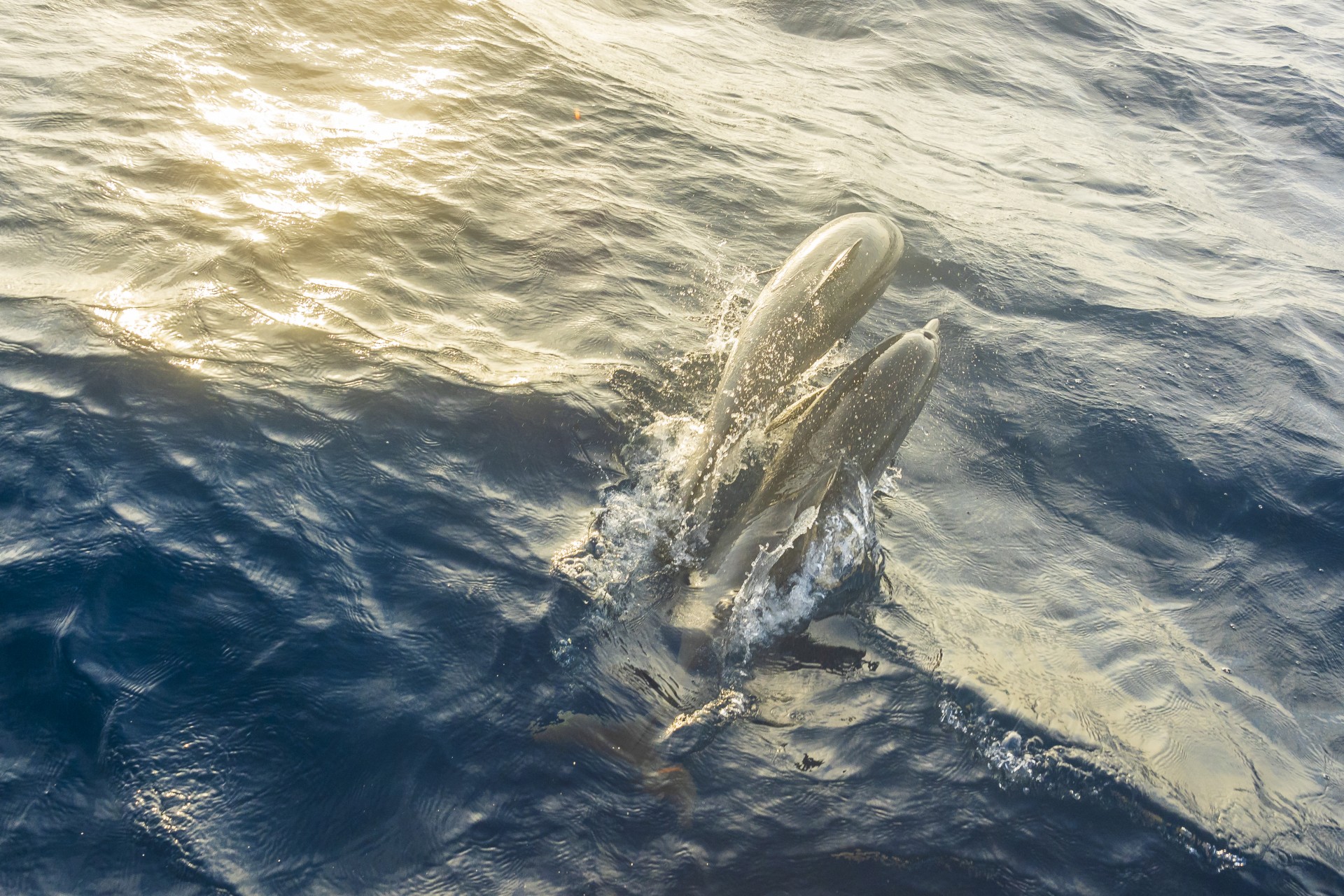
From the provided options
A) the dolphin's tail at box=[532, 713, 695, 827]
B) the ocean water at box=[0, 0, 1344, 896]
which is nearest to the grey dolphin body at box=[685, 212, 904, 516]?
the ocean water at box=[0, 0, 1344, 896]

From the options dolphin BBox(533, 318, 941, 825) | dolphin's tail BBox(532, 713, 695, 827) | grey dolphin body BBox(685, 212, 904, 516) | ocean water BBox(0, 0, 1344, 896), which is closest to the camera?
ocean water BBox(0, 0, 1344, 896)

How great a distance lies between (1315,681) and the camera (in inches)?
201

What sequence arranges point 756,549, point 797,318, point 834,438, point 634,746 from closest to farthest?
point 634,746 < point 756,549 < point 834,438 < point 797,318

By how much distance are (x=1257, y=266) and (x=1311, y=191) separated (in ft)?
10.1

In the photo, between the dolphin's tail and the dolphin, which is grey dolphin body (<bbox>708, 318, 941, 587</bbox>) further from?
the dolphin's tail

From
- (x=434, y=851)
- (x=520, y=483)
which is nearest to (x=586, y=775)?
(x=434, y=851)

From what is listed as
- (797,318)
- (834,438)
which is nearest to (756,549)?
(834,438)

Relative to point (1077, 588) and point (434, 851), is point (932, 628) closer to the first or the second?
point (1077, 588)

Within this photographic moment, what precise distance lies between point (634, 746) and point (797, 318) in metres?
2.84

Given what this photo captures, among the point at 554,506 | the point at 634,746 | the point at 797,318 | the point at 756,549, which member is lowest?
the point at 634,746

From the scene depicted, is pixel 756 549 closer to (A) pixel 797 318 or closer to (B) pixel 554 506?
(B) pixel 554 506

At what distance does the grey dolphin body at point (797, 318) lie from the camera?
5082 mm

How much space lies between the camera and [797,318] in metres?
5.53

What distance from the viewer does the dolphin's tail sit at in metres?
3.80
